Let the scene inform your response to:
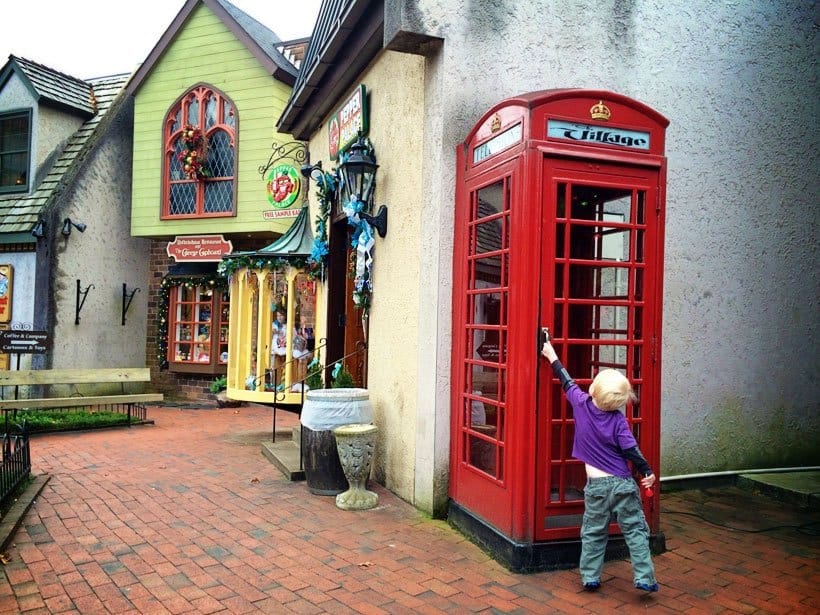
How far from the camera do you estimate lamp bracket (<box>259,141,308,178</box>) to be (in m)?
12.6

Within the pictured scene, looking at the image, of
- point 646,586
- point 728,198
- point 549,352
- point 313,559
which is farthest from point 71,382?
point 728,198

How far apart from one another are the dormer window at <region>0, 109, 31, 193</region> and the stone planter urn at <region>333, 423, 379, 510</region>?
11.9 m

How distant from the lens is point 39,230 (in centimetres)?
1306

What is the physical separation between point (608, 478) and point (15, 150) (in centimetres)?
1501

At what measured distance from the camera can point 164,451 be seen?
839 cm

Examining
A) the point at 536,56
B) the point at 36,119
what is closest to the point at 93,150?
the point at 36,119

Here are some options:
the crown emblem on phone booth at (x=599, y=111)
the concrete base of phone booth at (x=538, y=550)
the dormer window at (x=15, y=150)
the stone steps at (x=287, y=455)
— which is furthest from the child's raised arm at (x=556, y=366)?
the dormer window at (x=15, y=150)

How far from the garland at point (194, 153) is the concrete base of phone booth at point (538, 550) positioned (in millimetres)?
10785

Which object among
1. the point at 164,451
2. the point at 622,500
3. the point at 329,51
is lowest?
the point at 164,451

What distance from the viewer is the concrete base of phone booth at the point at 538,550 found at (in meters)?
4.39

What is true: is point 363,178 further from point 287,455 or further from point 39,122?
point 39,122

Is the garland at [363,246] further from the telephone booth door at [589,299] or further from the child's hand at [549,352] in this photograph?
the child's hand at [549,352]

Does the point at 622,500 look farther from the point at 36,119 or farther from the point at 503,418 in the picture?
the point at 36,119

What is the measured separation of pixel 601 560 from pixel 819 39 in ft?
20.6
